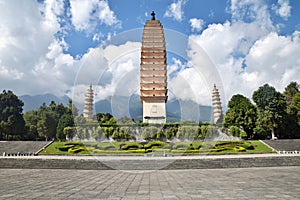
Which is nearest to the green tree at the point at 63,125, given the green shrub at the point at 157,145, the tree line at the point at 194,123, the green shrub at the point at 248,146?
the tree line at the point at 194,123

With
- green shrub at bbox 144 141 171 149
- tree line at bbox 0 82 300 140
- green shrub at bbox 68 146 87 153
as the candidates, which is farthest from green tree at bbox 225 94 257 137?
green shrub at bbox 68 146 87 153

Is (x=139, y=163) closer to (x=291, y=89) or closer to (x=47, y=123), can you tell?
(x=47, y=123)

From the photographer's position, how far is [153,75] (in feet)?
126

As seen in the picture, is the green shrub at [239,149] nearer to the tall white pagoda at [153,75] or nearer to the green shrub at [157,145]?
the green shrub at [157,145]

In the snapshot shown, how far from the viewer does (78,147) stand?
1037 inches

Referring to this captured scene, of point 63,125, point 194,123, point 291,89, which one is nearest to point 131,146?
point 194,123

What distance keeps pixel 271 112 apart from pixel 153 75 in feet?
56.1

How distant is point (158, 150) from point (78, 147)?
834 cm

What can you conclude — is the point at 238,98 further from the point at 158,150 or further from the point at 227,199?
the point at 227,199

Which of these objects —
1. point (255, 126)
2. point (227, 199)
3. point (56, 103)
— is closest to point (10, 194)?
point (227, 199)

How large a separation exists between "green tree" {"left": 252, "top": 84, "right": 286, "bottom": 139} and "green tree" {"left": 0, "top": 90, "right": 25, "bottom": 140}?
119 ft

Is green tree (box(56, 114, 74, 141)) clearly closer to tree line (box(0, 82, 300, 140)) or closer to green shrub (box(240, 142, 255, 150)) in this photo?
tree line (box(0, 82, 300, 140))

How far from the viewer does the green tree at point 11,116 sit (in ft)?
131

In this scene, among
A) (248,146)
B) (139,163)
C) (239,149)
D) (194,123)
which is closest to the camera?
(139,163)
